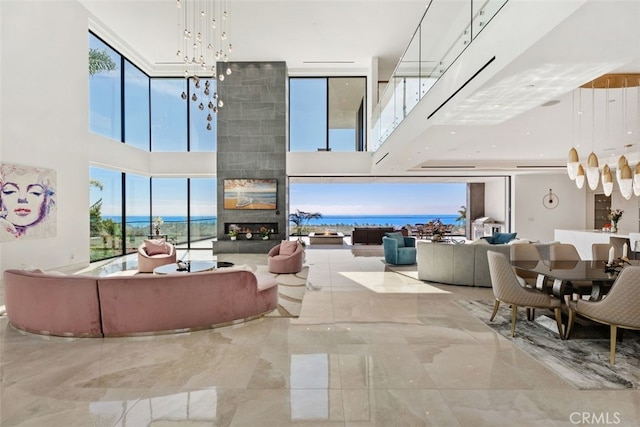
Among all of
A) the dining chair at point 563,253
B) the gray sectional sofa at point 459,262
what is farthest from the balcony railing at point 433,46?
the dining chair at point 563,253

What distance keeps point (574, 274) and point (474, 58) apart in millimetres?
2693

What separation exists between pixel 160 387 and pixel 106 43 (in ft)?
35.3

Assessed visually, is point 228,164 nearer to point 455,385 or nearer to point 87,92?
point 87,92

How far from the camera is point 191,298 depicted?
4129 mm

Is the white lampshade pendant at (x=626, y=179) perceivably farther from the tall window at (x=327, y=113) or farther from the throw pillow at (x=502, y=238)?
the tall window at (x=327, y=113)

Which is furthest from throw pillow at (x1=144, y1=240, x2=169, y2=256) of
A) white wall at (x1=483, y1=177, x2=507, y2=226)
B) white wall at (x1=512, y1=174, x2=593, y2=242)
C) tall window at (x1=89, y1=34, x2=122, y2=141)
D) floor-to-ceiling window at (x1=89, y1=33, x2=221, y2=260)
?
white wall at (x1=483, y1=177, x2=507, y2=226)

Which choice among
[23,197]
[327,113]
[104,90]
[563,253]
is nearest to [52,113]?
[23,197]

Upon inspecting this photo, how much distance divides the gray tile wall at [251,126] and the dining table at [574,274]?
8.29 meters

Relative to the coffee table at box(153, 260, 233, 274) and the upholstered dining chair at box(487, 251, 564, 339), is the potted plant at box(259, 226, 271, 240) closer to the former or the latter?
the coffee table at box(153, 260, 233, 274)

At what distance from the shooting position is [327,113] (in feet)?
41.8

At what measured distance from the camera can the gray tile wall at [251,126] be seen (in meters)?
11.8

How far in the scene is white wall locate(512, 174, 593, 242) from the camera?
13055mm

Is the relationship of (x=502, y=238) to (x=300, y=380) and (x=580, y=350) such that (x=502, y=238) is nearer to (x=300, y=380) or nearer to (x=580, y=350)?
(x=580, y=350)

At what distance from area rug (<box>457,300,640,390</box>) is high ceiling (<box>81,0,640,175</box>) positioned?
2.74 metres
